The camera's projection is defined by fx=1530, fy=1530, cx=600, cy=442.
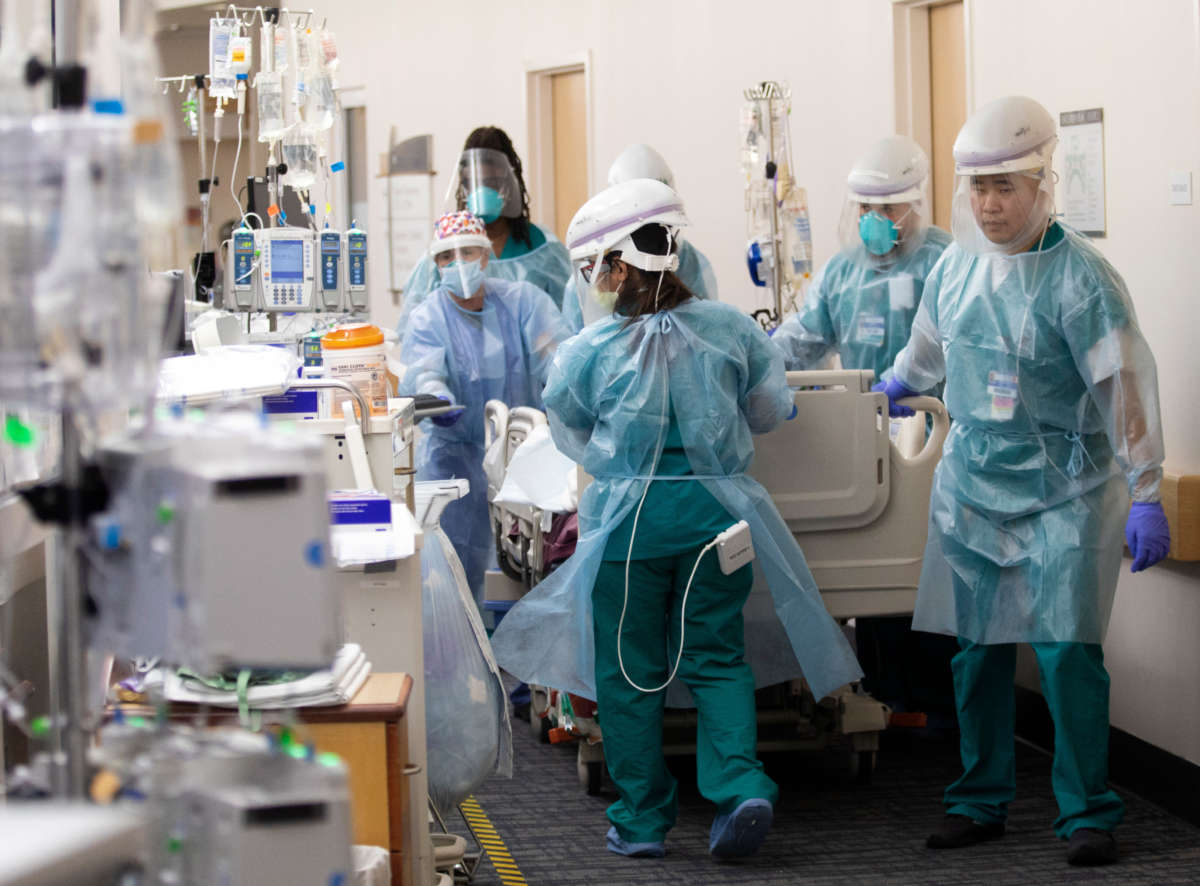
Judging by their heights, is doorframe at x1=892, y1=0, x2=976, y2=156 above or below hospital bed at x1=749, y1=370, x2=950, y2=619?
above

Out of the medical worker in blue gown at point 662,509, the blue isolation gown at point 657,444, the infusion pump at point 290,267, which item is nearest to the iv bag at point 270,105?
the infusion pump at point 290,267

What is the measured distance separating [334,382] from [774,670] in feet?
4.53

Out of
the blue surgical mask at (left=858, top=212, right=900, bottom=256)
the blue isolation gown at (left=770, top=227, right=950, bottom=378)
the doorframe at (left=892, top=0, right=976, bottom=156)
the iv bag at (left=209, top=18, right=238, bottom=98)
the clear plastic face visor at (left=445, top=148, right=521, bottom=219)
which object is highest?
the doorframe at (left=892, top=0, right=976, bottom=156)

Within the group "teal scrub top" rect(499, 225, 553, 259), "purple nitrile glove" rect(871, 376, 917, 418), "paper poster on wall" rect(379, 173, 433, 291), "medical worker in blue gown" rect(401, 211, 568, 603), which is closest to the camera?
"purple nitrile glove" rect(871, 376, 917, 418)

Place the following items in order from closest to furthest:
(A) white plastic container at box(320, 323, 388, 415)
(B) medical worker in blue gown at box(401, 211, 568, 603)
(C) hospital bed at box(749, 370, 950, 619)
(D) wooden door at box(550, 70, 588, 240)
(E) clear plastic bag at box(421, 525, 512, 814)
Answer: (E) clear plastic bag at box(421, 525, 512, 814) → (A) white plastic container at box(320, 323, 388, 415) → (C) hospital bed at box(749, 370, 950, 619) → (B) medical worker in blue gown at box(401, 211, 568, 603) → (D) wooden door at box(550, 70, 588, 240)

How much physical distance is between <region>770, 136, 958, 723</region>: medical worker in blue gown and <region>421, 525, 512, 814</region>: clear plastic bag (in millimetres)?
1661

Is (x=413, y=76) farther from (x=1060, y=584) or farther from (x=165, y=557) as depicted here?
(x=165, y=557)

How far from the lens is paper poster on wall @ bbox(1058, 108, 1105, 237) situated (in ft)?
13.9

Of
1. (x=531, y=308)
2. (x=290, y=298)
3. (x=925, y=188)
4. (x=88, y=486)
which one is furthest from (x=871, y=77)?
(x=88, y=486)

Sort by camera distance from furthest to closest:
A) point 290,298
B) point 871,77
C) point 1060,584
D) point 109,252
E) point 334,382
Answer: point 871,77
point 290,298
point 1060,584
point 334,382
point 109,252

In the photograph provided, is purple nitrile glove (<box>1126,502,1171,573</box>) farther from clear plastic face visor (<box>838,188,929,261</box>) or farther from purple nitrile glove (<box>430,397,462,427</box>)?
purple nitrile glove (<box>430,397,462,427</box>)

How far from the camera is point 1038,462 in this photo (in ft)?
11.3

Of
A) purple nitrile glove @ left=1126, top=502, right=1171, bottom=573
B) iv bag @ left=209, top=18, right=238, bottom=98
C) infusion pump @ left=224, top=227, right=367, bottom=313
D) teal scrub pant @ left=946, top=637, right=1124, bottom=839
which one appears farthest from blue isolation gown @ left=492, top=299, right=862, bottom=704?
iv bag @ left=209, top=18, right=238, bottom=98

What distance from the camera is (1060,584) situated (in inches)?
134
